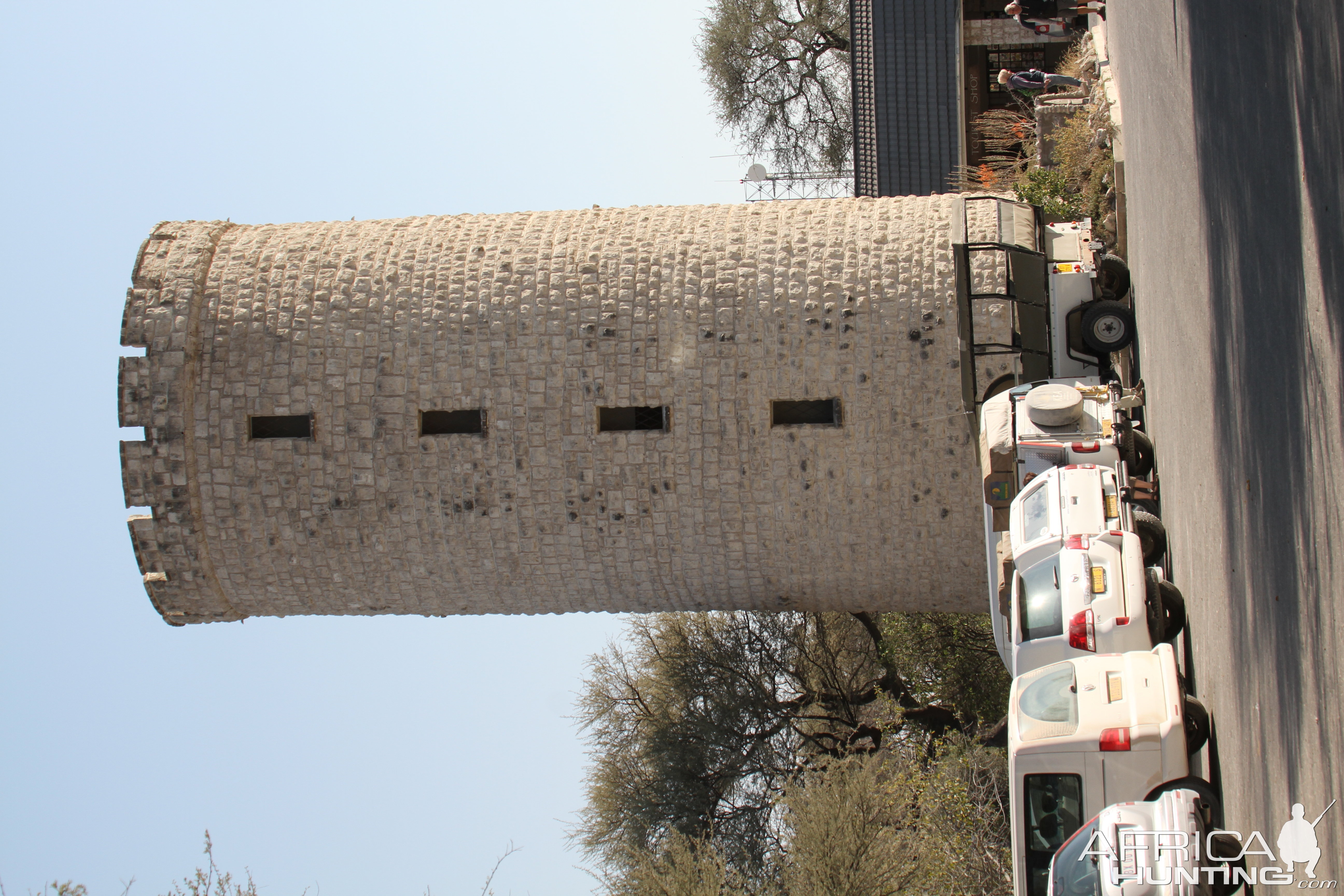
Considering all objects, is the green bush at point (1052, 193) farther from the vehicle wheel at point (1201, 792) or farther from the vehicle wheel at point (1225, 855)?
the vehicle wheel at point (1225, 855)

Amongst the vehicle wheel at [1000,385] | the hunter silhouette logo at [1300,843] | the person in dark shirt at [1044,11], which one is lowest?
the hunter silhouette logo at [1300,843]

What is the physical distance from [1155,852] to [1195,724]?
3.35ft

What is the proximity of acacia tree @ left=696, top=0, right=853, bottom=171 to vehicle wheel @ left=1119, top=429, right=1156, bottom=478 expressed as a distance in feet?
58.4

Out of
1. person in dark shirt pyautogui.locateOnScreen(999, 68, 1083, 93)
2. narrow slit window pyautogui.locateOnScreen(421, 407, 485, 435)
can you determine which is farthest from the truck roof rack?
person in dark shirt pyautogui.locateOnScreen(999, 68, 1083, 93)

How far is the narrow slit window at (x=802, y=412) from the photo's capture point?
10359 mm

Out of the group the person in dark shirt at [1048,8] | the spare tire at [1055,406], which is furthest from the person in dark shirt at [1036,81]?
the spare tire at [1055,406]

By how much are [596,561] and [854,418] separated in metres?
2.71

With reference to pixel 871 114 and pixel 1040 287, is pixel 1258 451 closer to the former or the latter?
pixel 1040 287

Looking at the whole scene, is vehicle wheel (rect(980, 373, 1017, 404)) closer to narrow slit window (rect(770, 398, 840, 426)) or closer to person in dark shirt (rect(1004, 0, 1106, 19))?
narrow slit window (rect(770, 398, 840, 426))

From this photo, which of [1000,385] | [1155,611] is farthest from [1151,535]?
[1000,385]

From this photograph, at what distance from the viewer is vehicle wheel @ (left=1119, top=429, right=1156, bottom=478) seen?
8.88m

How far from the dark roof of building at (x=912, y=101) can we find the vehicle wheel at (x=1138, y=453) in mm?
9841

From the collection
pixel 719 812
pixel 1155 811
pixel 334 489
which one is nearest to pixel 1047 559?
pixel 1155 811

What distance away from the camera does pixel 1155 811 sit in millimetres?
6379
